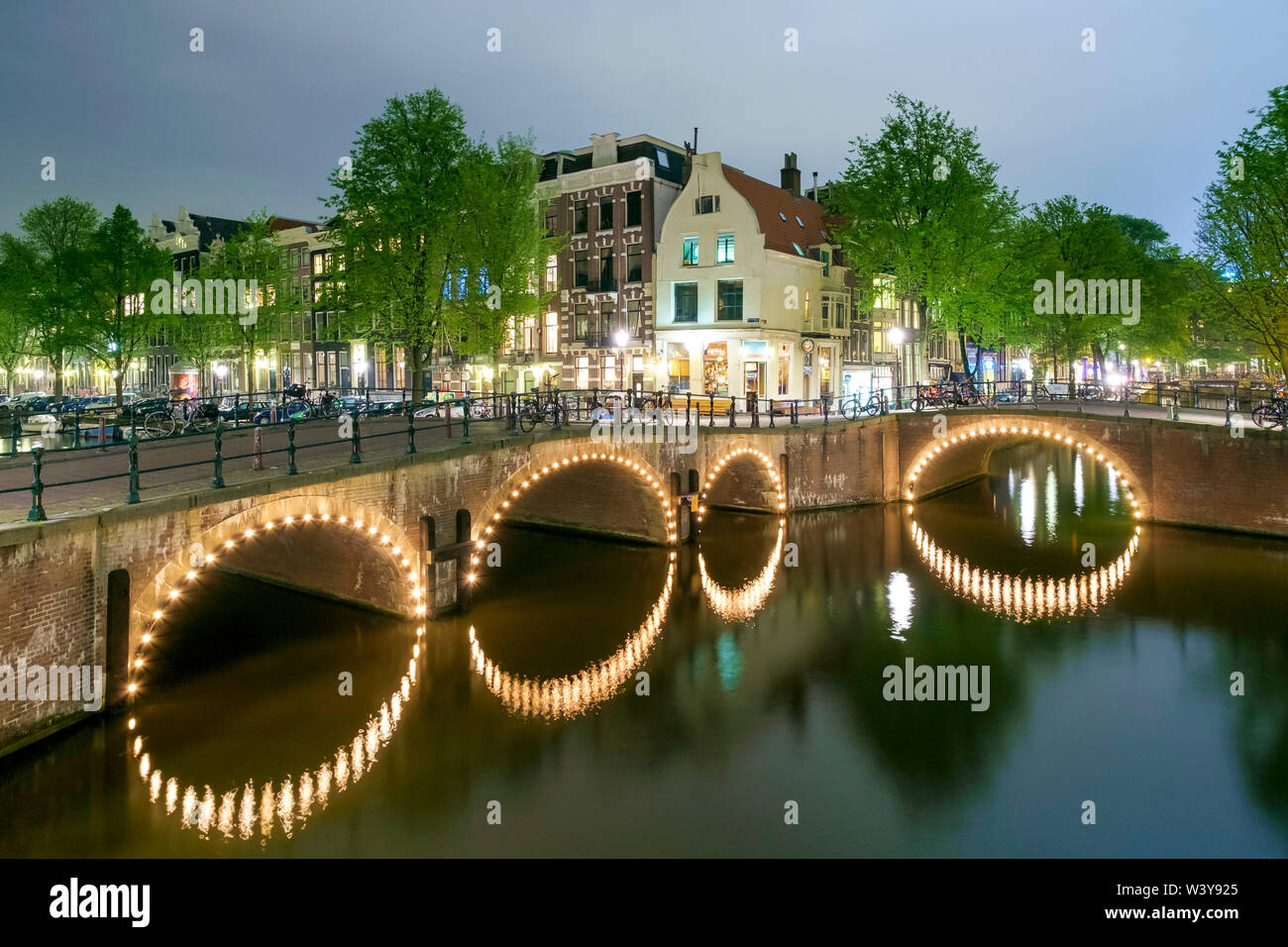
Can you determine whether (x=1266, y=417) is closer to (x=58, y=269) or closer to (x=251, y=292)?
(x=251, y=292)

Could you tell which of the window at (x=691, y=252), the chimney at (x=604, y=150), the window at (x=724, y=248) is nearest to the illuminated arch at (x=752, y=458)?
the window at (x=724, y=248)

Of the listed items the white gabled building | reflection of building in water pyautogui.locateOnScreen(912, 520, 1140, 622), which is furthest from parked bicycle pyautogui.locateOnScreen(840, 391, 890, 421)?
reflection of building in water pyautogui.locateOnScreen(912, 520, 1140, 622)

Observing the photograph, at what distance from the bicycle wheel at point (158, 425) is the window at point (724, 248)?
916 inches

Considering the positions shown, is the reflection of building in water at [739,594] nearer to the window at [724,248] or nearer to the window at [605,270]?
the window at [724,248]

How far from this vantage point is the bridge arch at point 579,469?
63.1 feet

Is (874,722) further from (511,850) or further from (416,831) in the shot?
(416,831)

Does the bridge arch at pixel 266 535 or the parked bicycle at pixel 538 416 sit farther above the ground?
the parked bicycle at pixel 538 416

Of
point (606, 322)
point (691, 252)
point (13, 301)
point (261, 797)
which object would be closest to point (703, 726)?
point (261, 797)

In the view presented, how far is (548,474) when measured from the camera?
75.1 ft

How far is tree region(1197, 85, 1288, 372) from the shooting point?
28609mm

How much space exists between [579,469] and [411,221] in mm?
10031

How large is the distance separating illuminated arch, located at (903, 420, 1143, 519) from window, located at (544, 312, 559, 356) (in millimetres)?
19607

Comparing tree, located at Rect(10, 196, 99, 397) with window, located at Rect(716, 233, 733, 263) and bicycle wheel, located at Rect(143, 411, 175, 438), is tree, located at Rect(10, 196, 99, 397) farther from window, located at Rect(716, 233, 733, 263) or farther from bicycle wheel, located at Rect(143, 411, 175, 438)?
window, located at Rect(716, 233, 733, 263)
